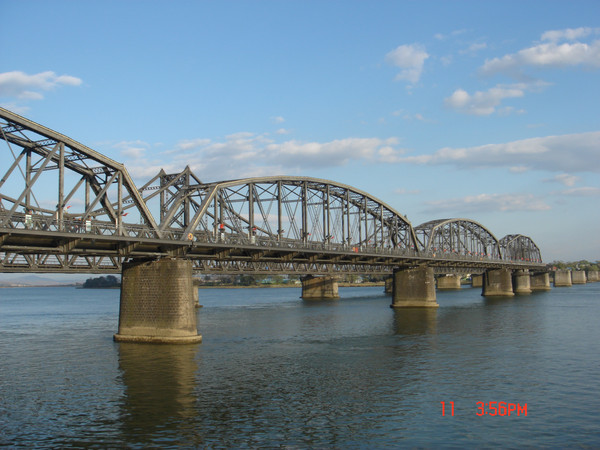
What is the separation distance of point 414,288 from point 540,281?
114 m

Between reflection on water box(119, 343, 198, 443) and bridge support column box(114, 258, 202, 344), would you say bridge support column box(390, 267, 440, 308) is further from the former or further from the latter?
reflection on water box(119, 343, 198, 443)

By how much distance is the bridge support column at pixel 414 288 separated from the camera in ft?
322

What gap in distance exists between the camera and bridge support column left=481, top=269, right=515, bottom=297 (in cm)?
15012

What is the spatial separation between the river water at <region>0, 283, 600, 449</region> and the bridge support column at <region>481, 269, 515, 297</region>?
9502 cm

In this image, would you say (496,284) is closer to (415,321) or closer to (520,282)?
(520,282)

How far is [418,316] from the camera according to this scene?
83.1 meters

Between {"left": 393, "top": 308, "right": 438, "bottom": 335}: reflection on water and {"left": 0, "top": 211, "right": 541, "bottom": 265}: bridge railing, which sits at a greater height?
{"left": 0, "top": 211, "right": 541, "bottom": 265}: bridge railing

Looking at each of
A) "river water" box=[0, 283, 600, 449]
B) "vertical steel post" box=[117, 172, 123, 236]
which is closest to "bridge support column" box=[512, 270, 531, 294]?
"river water" box=[0, 283, 600, 449]

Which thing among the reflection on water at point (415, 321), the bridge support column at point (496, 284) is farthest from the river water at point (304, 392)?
the bridge support column at point (496, 284)

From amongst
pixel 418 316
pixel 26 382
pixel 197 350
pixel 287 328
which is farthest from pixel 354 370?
pixel 418 316
